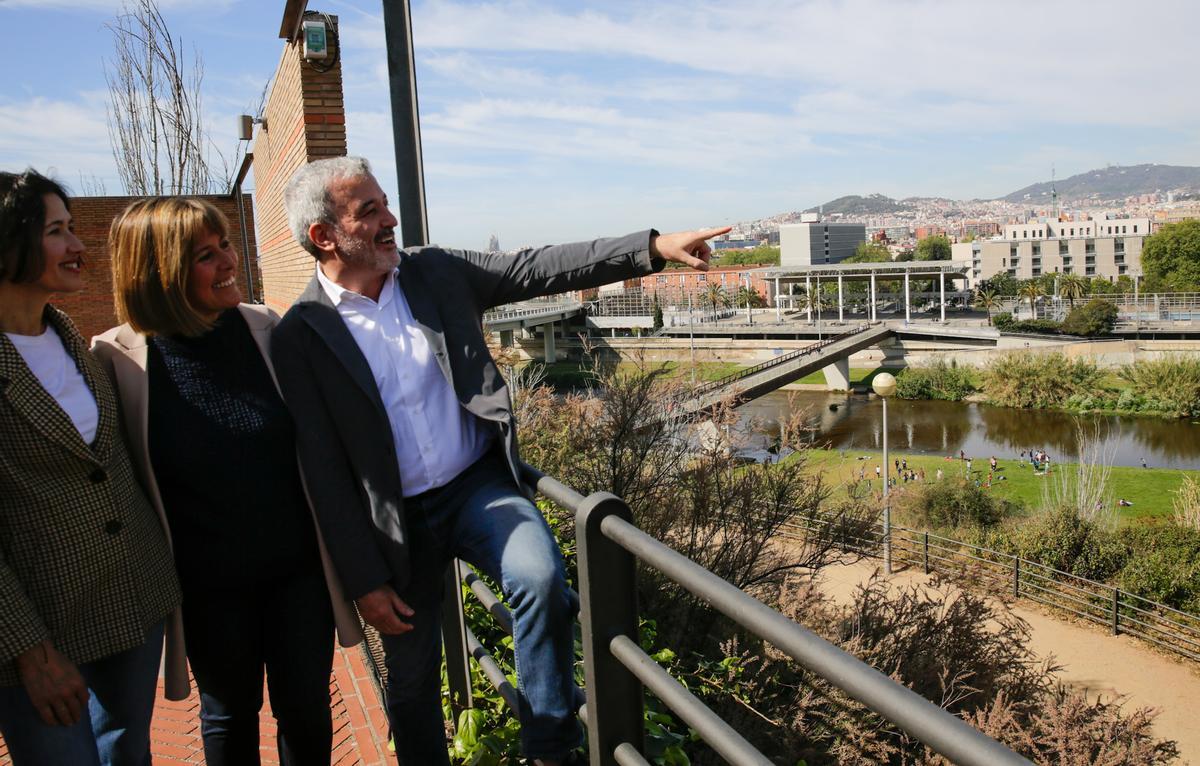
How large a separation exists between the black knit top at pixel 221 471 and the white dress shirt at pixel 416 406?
0.23m

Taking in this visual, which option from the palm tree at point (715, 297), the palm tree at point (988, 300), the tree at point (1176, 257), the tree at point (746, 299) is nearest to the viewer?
the palm tree at point (988, 300)

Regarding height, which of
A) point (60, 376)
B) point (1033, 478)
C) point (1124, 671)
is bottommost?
point (1033, 478)

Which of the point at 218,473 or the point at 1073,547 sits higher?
the point at 218,473

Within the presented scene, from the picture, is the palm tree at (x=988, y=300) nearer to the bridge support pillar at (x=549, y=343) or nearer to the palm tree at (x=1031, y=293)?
the palm tree at (x=1031, y=293)

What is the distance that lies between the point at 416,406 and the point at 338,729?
4.71 ft

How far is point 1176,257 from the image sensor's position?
82688mm

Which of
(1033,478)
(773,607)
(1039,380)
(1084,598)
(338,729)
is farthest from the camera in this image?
(1039,380)

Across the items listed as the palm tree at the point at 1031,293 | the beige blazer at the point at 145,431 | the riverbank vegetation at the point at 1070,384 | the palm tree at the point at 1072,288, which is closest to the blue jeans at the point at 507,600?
the beige blazer at the point at 145,431

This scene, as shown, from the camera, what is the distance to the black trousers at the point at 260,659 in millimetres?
1875

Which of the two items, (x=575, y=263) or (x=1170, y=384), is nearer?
(x=575, y=263)

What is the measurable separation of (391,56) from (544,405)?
582 centimetres

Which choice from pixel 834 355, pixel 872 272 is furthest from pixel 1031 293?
pixel 834 355

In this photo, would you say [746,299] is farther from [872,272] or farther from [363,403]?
[363,403]

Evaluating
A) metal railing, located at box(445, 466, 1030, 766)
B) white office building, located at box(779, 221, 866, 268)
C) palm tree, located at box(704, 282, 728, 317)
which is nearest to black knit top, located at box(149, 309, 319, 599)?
metal railing, located at box(445, 466, 1030, 766)
